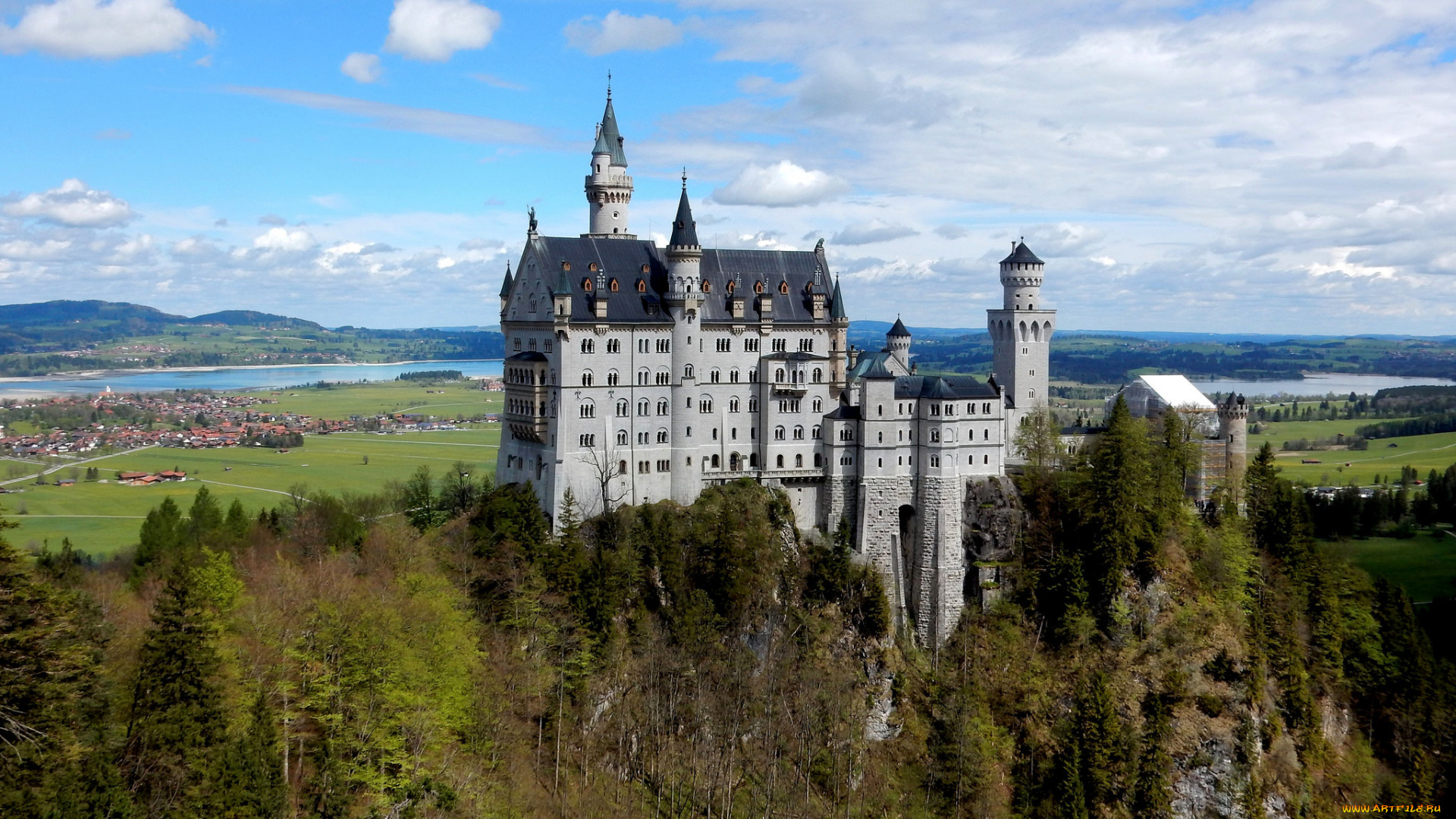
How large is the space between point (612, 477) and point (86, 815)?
41.3 meters

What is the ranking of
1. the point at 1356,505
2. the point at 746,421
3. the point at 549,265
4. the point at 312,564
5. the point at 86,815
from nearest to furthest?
1. the point at 86,815
2. the point at 312,564
3. the point at 549,265
4. the point at 746,421
5. the point at 1356,505

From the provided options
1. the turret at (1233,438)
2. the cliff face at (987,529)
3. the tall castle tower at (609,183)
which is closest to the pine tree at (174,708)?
the tall castle tower at (609,183)

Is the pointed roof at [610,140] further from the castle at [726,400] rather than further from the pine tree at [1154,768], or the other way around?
the pine tree at [1154,768]

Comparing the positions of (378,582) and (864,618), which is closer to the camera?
(378,582)

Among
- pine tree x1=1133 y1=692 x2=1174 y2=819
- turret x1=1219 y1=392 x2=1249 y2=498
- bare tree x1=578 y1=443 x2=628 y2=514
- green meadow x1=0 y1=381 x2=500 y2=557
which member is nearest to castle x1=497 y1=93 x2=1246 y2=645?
bare tree x1=578 y1=443 x2=628 y2=514

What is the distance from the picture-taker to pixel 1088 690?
237ft

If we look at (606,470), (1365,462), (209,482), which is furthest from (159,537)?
(1365,462)

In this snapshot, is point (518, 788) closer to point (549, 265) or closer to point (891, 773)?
point (891, 773)

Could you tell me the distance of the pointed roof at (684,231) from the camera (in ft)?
253

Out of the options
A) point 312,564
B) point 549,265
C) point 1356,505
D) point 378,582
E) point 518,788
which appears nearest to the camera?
point 518,788

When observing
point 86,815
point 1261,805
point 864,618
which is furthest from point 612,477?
point 1261,805

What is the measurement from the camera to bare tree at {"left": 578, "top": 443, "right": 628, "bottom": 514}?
246 ft

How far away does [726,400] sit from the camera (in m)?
80.0

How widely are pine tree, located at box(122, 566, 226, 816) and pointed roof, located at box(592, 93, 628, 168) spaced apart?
45672 mm
